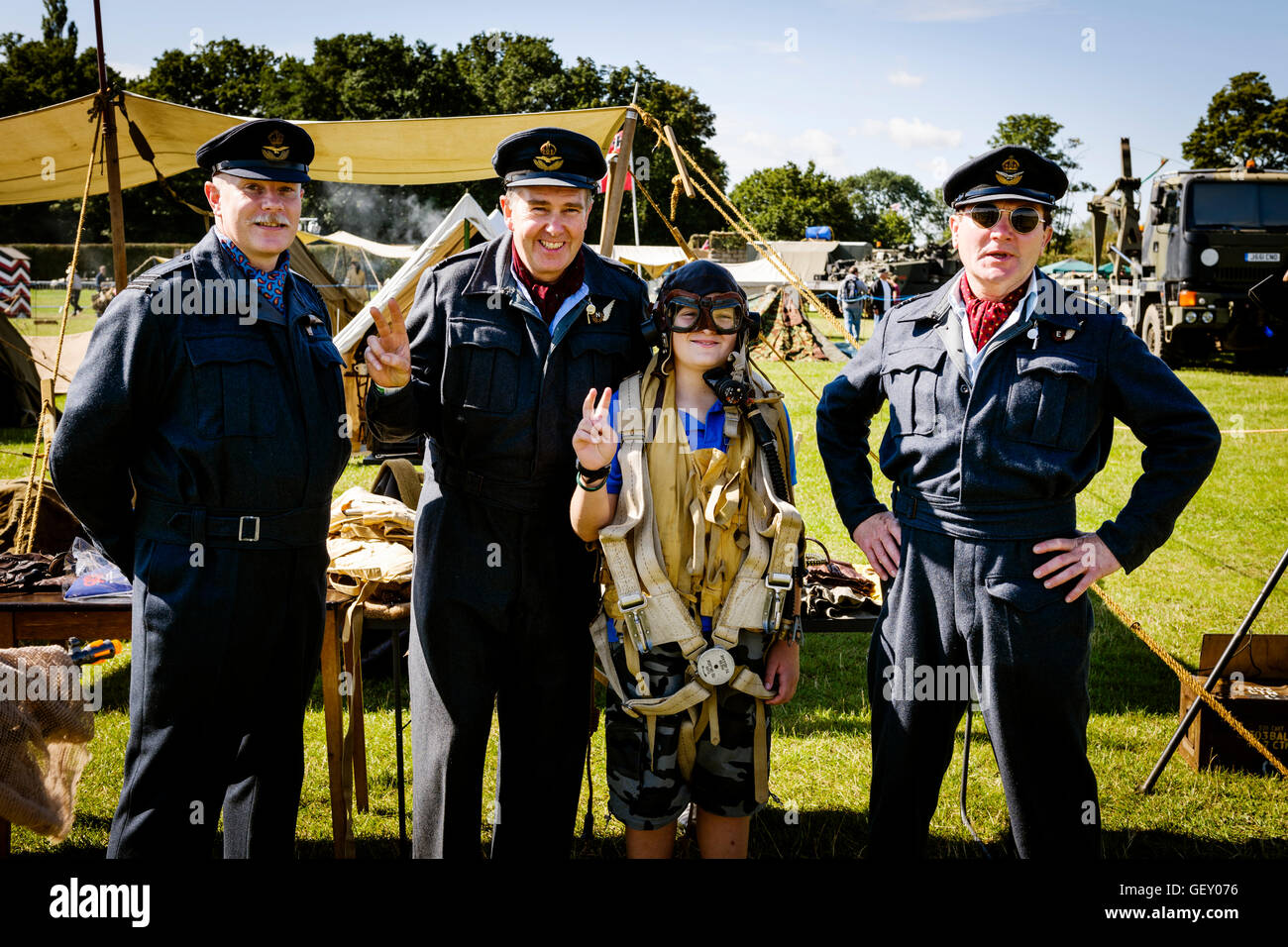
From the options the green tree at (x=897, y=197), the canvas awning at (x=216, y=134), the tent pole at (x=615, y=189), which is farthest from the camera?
the green tree at (x=897, y=197)

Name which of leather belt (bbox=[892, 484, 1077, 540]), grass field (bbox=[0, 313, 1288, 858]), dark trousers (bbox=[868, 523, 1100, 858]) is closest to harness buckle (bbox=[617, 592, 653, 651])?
dark trousers (bbox=[868, 523, 1100, 858])

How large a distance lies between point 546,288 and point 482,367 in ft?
1.12

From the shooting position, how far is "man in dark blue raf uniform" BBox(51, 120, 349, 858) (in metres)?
2.54

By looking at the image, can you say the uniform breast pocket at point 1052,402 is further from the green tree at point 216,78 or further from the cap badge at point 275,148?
the green tree at point 216,78

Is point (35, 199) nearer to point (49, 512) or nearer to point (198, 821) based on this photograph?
point (49, 512)

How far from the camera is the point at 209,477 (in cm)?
257

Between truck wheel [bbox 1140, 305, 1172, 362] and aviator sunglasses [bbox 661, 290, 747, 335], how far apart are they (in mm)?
16653

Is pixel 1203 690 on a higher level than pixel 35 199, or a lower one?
lower

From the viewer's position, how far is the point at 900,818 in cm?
280

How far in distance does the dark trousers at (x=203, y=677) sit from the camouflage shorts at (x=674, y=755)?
39.9 inches

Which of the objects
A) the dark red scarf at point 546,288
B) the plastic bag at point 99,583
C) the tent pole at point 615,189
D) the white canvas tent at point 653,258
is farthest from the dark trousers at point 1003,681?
the white canvas tent at point 653,258

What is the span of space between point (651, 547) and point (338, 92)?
5688cm

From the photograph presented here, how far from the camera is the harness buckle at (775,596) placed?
8.71 feet
